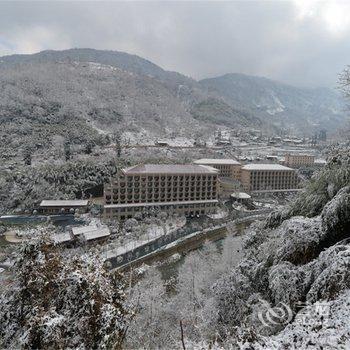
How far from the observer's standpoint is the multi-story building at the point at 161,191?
37062mm

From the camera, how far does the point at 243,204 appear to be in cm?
4406

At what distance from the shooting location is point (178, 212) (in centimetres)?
3897

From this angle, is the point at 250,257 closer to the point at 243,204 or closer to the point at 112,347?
the point at 112,347

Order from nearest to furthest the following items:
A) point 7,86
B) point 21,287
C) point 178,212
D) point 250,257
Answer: point 21,287 < point 250,257 < point 178,212 < point 7,86

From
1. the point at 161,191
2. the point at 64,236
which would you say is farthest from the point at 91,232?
the point at 161,191

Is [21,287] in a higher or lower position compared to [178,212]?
higher

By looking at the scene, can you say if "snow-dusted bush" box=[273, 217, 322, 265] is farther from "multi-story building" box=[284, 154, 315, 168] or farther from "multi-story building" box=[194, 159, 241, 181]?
"multi-story building" box=[284, 154, 315, 168]

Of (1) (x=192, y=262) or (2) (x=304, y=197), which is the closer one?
(2) (x=304, y=197)

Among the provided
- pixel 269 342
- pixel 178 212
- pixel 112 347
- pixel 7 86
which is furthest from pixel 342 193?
pixel 7 86

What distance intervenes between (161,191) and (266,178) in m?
21.3

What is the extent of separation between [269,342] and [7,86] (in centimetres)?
9929

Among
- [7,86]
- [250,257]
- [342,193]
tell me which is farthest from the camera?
[7,86]

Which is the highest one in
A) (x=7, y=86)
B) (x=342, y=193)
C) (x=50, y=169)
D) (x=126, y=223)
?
(x=7, y=86)

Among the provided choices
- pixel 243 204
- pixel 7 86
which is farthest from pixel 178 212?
pixel 7 86
